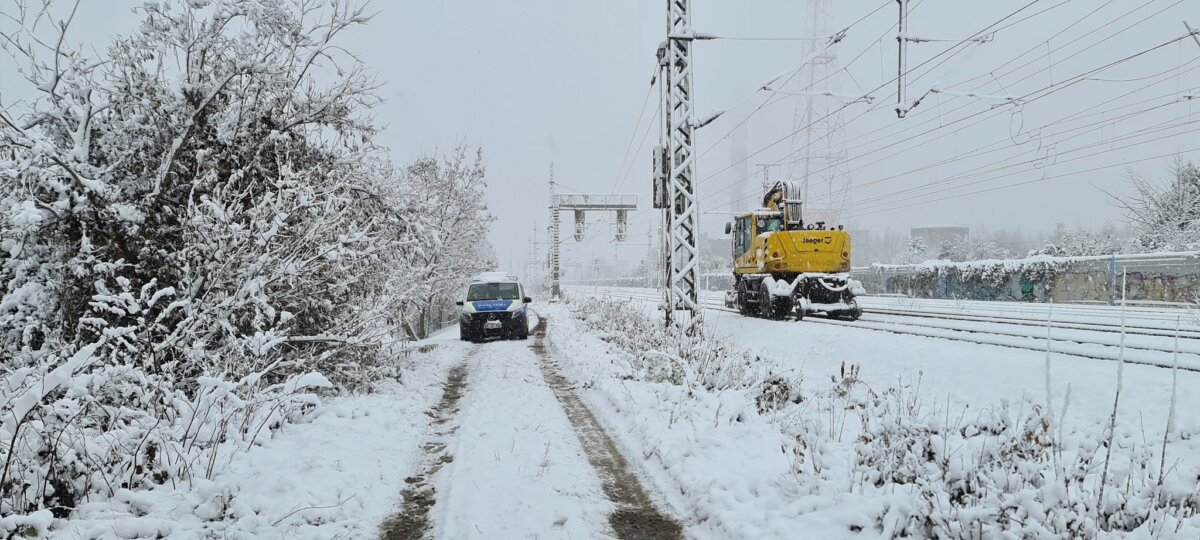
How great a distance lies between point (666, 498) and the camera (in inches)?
168

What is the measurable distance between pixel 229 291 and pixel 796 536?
19.9ft

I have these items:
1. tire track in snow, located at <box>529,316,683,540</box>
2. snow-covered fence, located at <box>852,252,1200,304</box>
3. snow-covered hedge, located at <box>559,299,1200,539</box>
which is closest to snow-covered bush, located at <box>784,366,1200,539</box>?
snow-covered hedge, located at <box>559,299,1200,539</box>

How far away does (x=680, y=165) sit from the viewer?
1202 cm

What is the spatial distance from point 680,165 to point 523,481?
887cm

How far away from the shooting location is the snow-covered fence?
59.1 ft

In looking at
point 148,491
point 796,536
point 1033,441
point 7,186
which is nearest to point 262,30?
point 7,186

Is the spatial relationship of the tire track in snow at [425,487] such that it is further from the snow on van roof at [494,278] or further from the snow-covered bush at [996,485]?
the snow on van roof at [494,278]

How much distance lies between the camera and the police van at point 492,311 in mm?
15883

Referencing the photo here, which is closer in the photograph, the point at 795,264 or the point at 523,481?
the point at 523,481

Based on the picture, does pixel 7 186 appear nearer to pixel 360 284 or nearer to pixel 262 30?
pixel 262 30

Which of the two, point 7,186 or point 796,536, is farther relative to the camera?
point 7,186

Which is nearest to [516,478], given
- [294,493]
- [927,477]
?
[294,493]

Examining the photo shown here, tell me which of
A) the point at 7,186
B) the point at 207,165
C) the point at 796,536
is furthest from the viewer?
the point at 207,165

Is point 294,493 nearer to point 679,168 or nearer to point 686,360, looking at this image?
point 686,360
